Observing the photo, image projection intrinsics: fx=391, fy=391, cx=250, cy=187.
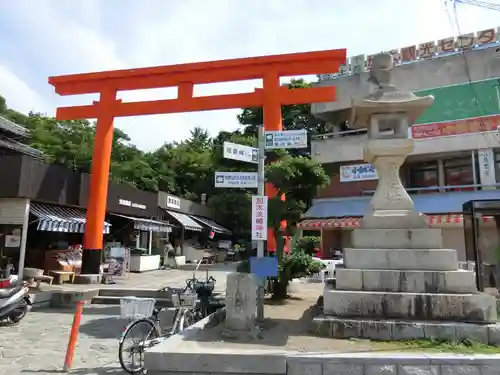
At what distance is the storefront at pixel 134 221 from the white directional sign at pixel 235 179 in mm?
10404

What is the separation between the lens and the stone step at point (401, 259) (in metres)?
6.07

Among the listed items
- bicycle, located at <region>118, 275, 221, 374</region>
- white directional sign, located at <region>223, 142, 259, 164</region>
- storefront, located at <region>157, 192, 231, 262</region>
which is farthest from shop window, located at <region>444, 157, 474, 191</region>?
bicycle, located at <region>118, 275, 221, 374</region>

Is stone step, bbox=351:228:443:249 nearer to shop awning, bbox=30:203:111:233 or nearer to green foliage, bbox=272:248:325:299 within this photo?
green foliage, bbox=272:248:325:299

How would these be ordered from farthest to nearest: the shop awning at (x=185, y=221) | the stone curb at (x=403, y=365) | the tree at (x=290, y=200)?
the shop awning at (x=185, y=221), the tree at (x=290, y=200), the stone curb at (x=403, y=365)

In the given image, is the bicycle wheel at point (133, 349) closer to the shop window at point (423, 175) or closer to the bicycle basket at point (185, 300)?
the bicycle basket at point (185, 300)

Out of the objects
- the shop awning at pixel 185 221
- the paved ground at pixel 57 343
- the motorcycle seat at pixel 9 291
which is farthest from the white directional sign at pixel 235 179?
the shop awning at pixel 185 221

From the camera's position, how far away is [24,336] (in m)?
7.18

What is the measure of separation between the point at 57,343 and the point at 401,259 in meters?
5.96

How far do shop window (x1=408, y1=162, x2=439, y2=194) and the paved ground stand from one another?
1736 centimetres

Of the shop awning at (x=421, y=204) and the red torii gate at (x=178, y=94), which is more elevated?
the red torii gate at (x=178, y=94)

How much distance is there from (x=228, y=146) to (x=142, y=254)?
1373 centimetres

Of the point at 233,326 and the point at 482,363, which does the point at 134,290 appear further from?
the point at 482,363

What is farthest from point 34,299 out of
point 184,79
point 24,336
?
point 184,79

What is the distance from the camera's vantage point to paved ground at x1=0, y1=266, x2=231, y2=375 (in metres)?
5.34
